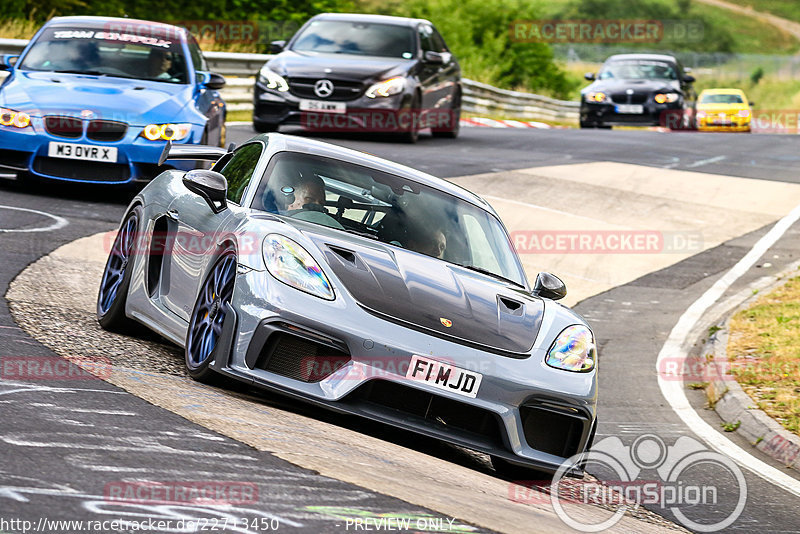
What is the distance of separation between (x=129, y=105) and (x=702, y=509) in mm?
7261

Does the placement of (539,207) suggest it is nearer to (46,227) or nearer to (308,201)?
(46,227)

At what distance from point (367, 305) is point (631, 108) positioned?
23963 millimetres

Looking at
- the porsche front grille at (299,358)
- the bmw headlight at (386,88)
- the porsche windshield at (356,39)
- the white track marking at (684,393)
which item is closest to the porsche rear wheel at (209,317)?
the porsche front grille at (299,358)

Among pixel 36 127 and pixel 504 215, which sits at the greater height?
pixel 36 127

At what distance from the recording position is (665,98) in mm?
28594

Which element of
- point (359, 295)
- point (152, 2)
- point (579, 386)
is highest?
point (359, 295)

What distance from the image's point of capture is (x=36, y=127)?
11.4m

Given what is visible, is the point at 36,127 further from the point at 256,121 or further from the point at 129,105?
the point at 256,121

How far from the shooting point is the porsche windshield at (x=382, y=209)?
6.50 meters

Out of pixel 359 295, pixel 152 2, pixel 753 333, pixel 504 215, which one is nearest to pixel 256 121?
pixel 504 215

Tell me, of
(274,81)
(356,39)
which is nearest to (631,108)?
(356,39)

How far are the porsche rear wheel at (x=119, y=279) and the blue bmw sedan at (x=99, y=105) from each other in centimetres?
409

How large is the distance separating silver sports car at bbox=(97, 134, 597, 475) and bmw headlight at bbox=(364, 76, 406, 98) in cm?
1135

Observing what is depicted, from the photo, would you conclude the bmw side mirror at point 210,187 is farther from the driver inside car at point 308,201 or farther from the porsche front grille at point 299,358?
the porsche front grille at point 299,358
